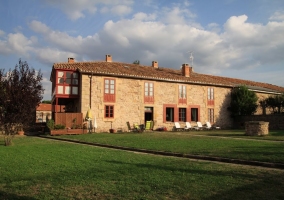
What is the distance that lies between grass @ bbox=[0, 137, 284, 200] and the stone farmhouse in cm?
1648

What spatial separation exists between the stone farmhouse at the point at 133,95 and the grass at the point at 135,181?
16.5m

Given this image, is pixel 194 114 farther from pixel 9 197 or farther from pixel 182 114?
pixel 9 197

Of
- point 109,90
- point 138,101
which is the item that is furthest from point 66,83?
point 138,101

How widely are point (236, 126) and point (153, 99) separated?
11027 millimetres

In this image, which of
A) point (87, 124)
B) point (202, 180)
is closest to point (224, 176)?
point (202, 180)

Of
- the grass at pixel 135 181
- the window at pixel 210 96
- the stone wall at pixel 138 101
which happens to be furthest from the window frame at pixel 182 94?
the grass at pixel 135 181

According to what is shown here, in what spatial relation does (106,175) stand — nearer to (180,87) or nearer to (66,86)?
(66,86)

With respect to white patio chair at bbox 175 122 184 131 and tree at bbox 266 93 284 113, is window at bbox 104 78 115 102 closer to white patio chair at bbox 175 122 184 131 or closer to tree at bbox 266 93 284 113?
white patio chair at bbox 175 122 184 131

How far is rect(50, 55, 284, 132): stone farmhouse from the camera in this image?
2400 cm

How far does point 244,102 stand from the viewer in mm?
30703

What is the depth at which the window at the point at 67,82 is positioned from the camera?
78.6ft

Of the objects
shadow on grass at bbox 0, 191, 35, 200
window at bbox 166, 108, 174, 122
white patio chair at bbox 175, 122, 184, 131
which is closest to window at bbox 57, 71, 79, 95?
window at bbox 166, 108, 174, 122

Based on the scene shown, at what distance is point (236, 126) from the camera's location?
31.7 metres

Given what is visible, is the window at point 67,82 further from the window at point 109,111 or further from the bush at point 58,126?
the bush at point 58,126
